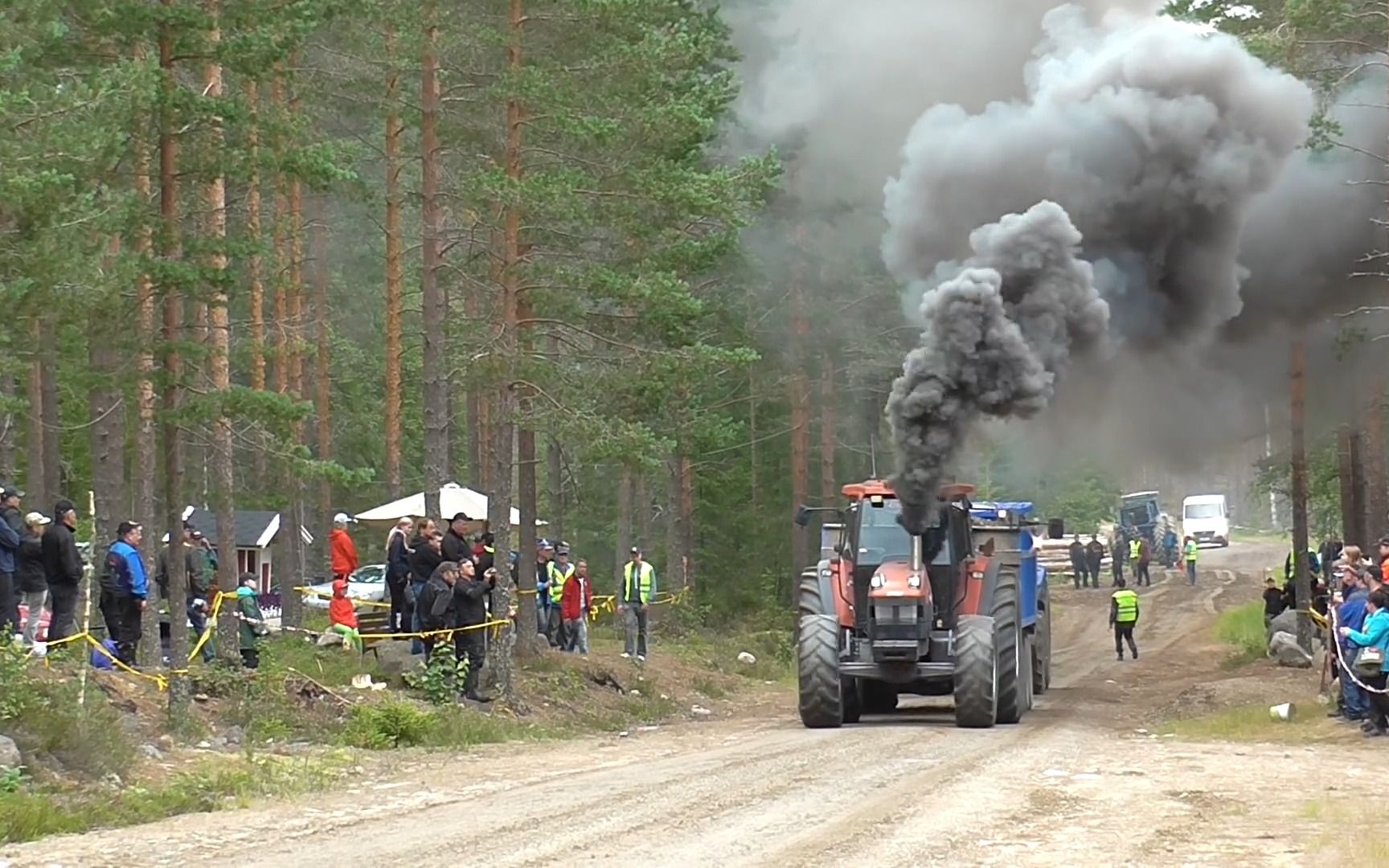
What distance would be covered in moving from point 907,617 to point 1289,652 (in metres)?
13.5

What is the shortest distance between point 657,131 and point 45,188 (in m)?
8.98

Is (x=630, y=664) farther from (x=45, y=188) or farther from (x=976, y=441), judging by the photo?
(x=45, y=188)

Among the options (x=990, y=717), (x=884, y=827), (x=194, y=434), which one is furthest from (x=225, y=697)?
(x=884, y=827)

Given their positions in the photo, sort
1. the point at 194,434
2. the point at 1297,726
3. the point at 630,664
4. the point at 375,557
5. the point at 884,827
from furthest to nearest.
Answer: the point at 375,557 → the point at 630,664 → the point at 1297,726 → the point at 194,434 → the point at 884,827

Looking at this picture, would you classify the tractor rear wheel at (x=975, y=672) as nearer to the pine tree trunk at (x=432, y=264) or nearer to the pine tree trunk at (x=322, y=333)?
the pine tree trunk at (x=432, y=264)

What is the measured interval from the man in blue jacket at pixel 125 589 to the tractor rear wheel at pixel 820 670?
7356 millimetres

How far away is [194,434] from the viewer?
18.7 meters

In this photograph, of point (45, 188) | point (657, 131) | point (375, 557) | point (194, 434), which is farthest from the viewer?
point (375, 557)

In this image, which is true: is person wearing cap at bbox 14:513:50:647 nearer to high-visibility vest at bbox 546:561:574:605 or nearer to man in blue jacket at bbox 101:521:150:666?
man in blue jacket at bbox 101:521:150:666

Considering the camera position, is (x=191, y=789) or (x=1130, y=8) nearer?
(x=191, y=789)

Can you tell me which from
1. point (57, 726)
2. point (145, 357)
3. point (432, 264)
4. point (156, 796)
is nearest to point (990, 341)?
point (432, 264)

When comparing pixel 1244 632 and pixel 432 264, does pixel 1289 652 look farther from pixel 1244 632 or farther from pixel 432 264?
pixel 432 264

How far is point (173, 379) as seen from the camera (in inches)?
685

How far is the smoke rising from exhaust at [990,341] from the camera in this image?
18.8 metres
